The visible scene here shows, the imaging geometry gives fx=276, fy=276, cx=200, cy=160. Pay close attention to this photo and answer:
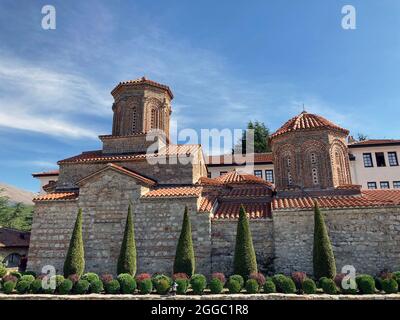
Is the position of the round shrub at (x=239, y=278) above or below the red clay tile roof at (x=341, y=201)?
below

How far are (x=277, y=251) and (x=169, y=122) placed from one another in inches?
443

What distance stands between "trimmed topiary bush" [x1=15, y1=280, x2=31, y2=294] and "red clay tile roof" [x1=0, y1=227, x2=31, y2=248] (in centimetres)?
805

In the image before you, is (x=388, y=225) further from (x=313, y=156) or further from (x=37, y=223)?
(x=37, y=223)

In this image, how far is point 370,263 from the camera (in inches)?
490

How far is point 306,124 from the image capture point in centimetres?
1661

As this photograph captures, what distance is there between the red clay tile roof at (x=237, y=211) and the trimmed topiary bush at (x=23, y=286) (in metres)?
8.63

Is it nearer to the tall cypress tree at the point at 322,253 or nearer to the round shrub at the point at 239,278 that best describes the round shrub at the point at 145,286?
the round shrub at the point at 239,278

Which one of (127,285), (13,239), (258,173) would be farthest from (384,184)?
(13,239)

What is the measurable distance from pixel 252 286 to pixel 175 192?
6.04m

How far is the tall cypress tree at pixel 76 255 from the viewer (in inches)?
507

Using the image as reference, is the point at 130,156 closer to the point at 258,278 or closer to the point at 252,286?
the point at 258,278

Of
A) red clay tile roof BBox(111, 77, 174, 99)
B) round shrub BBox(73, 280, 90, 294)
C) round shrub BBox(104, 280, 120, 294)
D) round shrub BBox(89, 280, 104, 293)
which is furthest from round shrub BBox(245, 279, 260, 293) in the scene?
red clay tile roof BBox(111, 77, 174, 99)

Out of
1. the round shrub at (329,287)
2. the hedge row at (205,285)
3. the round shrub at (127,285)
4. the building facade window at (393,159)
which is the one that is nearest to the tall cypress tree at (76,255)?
the hedge row at (205,285)

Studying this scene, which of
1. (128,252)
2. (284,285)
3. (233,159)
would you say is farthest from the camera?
(233,159)
